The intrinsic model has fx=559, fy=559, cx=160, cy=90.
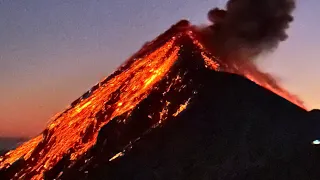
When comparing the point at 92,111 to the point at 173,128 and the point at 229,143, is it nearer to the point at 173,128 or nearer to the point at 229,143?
the point at 173,128

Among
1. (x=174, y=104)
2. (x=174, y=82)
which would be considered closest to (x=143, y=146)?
(x=174, y=104)

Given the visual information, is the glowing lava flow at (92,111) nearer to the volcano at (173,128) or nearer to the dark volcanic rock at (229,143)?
the volcano at (173,128)

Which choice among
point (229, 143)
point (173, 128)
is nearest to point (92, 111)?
point (173, 128)

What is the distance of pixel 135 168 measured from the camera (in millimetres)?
55719

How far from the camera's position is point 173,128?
60.7 metres

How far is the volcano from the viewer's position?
2181 inches

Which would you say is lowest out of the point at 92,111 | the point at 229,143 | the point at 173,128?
the point at 229,143

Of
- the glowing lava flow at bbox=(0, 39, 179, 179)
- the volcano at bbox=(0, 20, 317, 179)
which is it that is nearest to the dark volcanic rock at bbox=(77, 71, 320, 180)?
the volcano at bbox=(0, 20, 317, 179)

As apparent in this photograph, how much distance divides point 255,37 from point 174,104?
21.9 meters

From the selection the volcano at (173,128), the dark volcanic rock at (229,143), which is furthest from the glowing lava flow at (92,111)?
the dark volcanic rock at (229,143)

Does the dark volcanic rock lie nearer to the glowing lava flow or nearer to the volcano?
A: the volcano

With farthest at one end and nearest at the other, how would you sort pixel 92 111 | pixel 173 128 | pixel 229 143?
1. pixel 92 111
2. pixel 173 128
3. pixel 229 143

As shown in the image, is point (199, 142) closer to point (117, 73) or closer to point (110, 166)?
point (110, 166)

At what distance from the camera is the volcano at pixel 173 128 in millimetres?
55406
